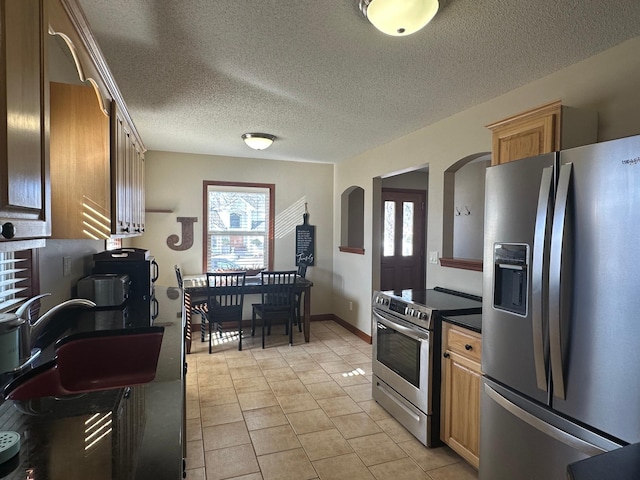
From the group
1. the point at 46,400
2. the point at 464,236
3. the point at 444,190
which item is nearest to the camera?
the point at 46,400

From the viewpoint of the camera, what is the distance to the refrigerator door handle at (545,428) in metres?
1.38

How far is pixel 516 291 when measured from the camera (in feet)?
5.75

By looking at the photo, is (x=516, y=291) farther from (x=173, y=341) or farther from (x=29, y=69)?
(x=29, y=69)

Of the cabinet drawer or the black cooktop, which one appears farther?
the black cooktop

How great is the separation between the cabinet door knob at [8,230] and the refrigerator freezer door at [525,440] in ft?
6.39

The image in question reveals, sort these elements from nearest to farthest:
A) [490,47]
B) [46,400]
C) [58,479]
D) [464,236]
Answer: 1. [58,479]
2. [46,400]
3. [490,47]
4. [464,236]

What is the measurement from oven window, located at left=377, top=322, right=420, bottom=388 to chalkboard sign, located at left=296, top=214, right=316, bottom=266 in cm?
269

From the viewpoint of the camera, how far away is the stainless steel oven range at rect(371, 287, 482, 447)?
7.95 feet

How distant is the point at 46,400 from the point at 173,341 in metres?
0.72

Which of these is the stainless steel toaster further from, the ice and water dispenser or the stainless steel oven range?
the ice and water dispenser

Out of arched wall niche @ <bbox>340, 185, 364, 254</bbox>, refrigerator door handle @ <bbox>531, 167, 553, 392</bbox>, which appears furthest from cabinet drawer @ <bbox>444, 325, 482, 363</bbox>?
arched wall niche @ <bbox>340, 185, 364, 254</bbox>

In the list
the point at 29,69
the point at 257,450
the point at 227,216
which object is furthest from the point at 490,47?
the point at 227,216

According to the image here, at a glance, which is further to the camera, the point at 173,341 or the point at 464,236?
the point at 464,236

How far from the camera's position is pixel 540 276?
5.06 feet
